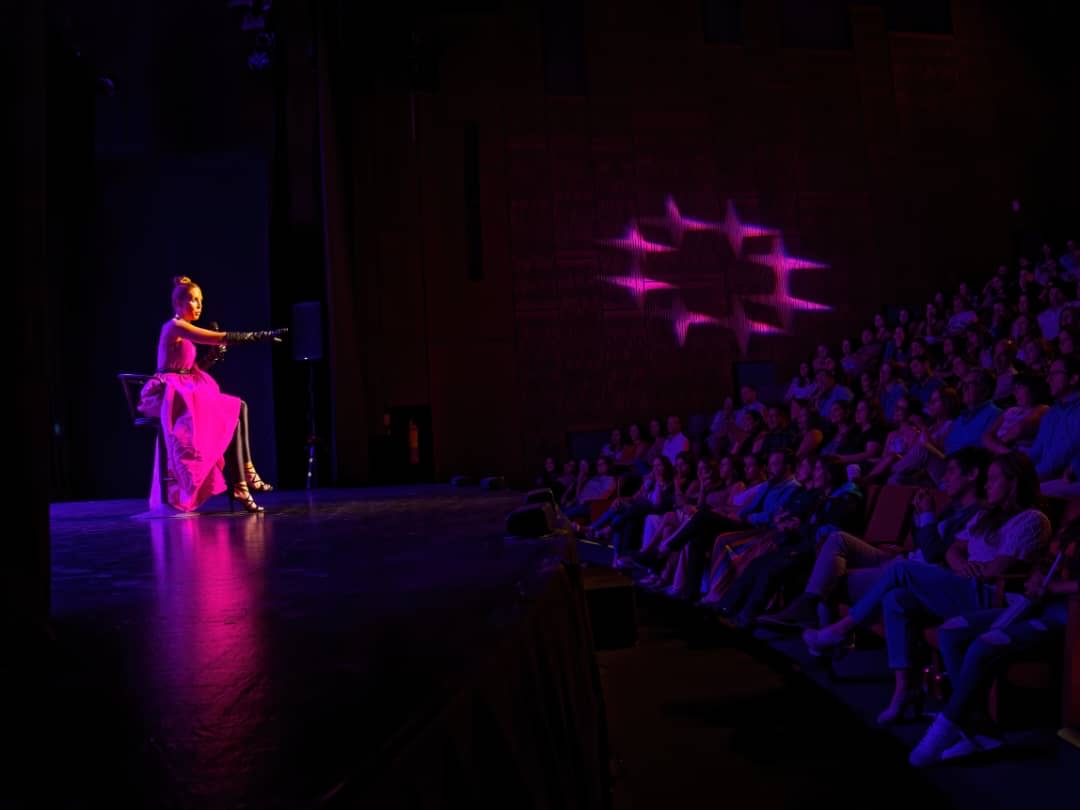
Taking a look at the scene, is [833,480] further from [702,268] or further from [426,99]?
[426,99]

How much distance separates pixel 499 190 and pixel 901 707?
23.4 feet

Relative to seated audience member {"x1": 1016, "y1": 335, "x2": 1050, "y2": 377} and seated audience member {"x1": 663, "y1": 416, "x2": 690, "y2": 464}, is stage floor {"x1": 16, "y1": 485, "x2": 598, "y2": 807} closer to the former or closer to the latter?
seated audience member {"x1": 1016, "y1": 335, "x2": 1050, "y2": 377}

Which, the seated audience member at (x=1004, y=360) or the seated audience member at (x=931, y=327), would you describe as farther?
the seated audience member at (x=931, y=327)

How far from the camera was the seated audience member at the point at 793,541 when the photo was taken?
4031mm

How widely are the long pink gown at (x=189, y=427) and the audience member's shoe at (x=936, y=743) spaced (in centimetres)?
323

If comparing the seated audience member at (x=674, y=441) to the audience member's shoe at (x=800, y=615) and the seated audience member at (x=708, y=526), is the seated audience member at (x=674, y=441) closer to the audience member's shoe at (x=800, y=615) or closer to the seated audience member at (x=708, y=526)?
the seated audience member at (x=708, y=526)

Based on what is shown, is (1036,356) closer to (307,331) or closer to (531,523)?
(531,523)

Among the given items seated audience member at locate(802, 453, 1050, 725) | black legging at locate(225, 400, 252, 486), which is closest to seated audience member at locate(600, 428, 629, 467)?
black legging at locate(225, 400, 252, 486)

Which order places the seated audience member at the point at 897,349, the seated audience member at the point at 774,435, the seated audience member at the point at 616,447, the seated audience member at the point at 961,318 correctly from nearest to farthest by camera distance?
the seated audience member at the point at 774,435 → the seated audience member at the point at 961,318 → the seated audience member at the point at 897,349 → the seated audience member at the point at 616,447

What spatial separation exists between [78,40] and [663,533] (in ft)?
21.8

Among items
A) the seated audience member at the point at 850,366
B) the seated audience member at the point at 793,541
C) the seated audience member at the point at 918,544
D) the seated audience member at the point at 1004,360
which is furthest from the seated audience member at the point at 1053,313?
the seated audience member at the point at 918,544

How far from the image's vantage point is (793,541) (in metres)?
4.27

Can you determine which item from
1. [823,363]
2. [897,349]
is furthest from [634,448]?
[897,349]

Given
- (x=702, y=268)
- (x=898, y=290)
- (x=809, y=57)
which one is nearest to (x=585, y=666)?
(x=702, y=268)
